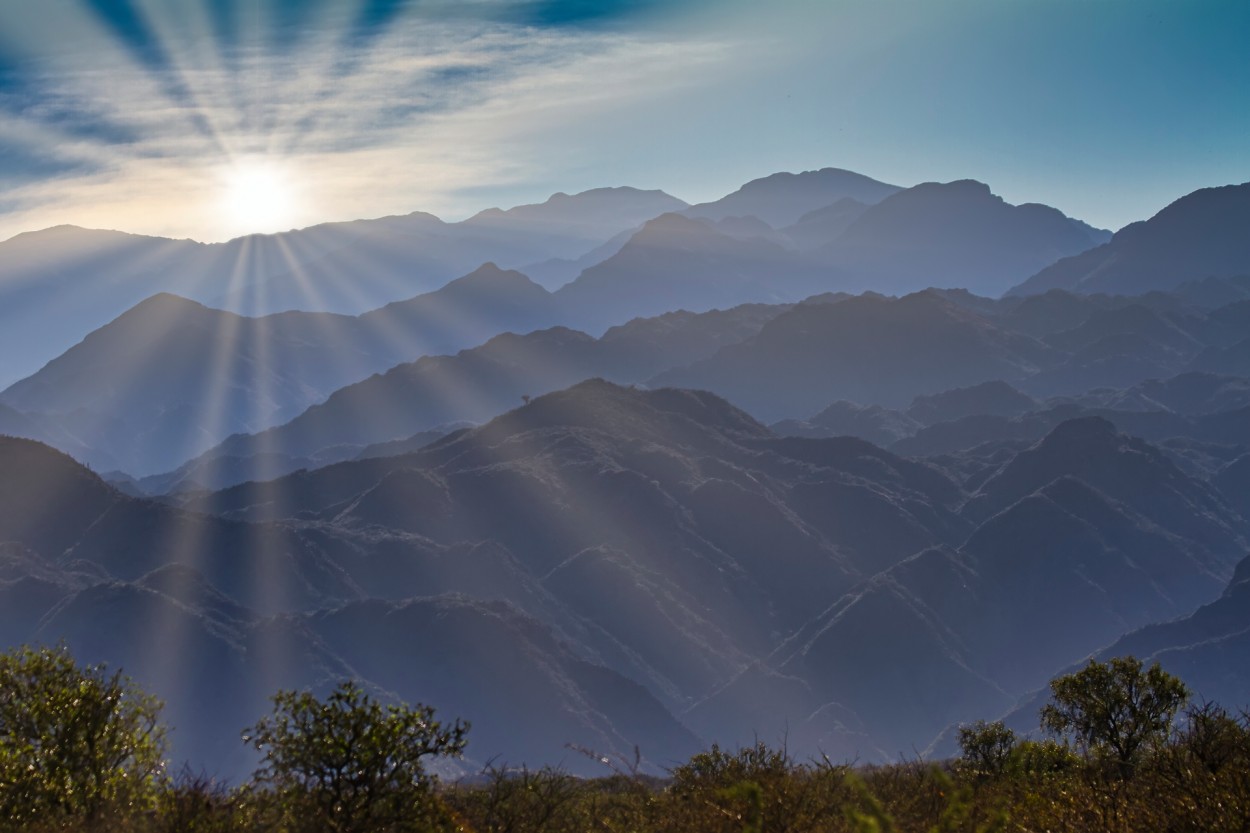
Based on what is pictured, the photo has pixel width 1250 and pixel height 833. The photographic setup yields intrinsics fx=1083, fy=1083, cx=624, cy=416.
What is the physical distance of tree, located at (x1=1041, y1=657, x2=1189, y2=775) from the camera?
3077 centimetres

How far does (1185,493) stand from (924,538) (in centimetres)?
5666

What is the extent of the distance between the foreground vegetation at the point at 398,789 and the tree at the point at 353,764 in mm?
24

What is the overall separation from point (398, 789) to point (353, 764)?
756 millimetres

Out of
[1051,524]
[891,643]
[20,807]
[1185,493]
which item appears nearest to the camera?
[20,807]

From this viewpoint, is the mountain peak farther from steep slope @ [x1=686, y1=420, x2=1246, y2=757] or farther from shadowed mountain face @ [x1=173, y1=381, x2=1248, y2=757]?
shadowed mountain face @ [x1=173, y1=381, x2=1248, y2=757]

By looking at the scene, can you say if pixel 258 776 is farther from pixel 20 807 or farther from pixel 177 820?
pixel 20 807

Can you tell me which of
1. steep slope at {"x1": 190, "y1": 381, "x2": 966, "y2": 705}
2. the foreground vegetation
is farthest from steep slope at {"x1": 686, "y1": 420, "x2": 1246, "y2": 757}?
the foreground vegetation

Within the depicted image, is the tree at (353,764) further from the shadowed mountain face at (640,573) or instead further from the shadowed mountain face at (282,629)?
the shadowed mountain face at (640,573)

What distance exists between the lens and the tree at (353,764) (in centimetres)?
1561

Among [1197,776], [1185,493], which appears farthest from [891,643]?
[1197,776]

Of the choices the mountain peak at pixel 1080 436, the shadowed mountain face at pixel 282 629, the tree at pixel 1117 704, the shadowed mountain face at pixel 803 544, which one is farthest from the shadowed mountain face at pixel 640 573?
the tree at pixel 1117 704

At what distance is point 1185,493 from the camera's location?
627ft

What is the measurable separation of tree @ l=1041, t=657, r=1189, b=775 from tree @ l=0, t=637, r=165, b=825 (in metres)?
24.1

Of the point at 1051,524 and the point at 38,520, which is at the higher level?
the point at 38,520
